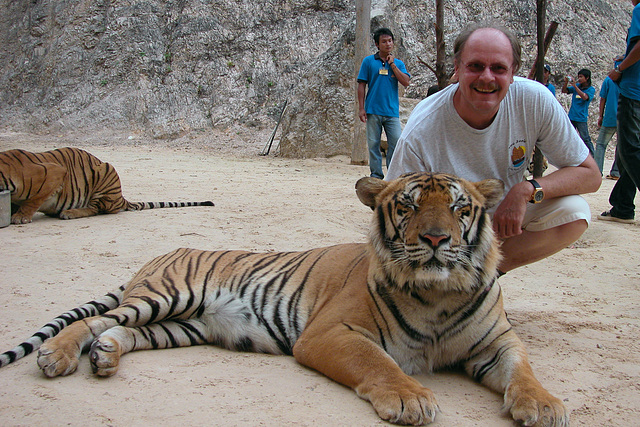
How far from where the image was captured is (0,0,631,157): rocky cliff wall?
57.7 feet

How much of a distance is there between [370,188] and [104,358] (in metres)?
1.42

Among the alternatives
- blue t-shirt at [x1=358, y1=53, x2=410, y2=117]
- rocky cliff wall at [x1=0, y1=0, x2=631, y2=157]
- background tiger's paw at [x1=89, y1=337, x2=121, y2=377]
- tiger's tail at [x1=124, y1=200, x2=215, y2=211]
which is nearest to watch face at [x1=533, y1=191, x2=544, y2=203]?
background tiger's paw at [x1=89, y1=337, x2=121, y2=377]

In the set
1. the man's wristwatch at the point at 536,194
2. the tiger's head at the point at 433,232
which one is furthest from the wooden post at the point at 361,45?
the tiger's head at the point at 433,232

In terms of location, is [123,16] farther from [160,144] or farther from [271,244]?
[271,244]

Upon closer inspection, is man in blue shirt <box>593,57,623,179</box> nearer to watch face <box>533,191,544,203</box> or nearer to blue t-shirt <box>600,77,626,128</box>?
blue t-shirt <box>600,77,626,128</box>

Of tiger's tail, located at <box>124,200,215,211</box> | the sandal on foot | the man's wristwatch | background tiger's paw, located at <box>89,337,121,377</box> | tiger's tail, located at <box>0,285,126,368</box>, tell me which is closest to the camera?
background tiger's paw, located at <box>89,337,121,377</box>

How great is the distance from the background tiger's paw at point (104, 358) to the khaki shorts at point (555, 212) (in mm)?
2343

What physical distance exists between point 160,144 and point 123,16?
6.49 m

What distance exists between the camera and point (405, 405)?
1.95 metres

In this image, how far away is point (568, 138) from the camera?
296 cm

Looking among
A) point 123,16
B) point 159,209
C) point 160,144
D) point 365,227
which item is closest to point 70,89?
point 123,16

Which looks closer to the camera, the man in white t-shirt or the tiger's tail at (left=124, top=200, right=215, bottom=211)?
the man in white t-shirt

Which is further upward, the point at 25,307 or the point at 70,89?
the point at 70,89

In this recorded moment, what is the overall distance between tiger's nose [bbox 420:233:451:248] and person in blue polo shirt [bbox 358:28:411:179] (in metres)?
5.88
